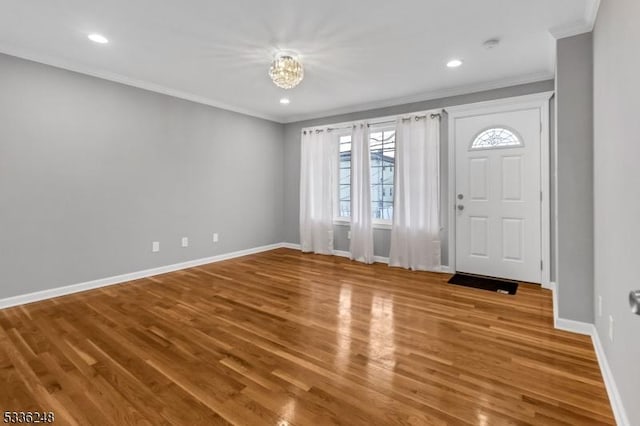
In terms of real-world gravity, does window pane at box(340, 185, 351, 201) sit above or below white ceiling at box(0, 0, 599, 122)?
below

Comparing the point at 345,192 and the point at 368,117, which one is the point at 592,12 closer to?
the point at 368,117

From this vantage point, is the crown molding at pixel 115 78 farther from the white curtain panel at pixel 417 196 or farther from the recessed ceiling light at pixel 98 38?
the white curtain panel at pixel 417 196

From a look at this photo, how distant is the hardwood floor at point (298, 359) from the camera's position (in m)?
1.67

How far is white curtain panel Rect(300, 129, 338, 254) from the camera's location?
222 inches

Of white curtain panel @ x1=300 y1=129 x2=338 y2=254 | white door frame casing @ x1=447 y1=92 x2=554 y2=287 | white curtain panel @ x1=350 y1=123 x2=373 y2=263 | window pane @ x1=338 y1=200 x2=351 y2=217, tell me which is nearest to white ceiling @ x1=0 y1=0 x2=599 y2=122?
white door frame casing @ x1=447 y1=92 x2=554 y2=287

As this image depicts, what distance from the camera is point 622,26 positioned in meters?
1.59

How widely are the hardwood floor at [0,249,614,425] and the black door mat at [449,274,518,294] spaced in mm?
196

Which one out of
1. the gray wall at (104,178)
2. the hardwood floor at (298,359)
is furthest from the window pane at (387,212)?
the gray wall at (104,178)

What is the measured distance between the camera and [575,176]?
2590 millimetres

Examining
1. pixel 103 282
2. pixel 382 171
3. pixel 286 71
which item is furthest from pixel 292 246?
pixel 286 71

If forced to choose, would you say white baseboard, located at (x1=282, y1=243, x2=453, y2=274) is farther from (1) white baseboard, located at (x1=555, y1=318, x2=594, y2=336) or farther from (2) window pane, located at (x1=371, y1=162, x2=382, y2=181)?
(1) white baseboard, located at (x1=555, y1=318, x2=594, y2=336)

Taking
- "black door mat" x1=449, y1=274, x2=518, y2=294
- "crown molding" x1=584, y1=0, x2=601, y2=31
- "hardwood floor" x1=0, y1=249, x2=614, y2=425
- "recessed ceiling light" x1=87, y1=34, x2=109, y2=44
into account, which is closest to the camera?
"hardwood floor" x1=0, y1=249, x2=614, y2=425

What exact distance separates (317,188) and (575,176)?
12.8 ft

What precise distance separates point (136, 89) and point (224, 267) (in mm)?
2706
